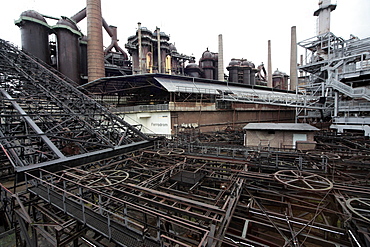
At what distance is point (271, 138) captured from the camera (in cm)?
1425

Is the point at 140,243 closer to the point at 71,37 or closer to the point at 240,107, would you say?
the point at 240,107

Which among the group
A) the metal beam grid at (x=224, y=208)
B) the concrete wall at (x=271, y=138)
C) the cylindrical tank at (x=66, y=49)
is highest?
the cylindrical tank at (x=66, y=49)

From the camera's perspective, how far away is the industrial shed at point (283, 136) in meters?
12.8

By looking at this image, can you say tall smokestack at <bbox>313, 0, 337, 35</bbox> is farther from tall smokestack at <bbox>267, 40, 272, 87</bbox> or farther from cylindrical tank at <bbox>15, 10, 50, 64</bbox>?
cylindrical tank at <bbox>15, 10, 50, 64</bbox>

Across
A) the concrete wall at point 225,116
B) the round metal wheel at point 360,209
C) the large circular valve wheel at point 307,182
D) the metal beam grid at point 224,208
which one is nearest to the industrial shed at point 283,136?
the metal beam grid at point 224,208

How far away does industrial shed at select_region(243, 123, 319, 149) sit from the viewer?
1276 centimetres

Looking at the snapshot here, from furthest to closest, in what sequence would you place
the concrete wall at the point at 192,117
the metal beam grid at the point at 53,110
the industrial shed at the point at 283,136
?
the concrete wall at the point at 192,117, the metal beam grid at the point at 53,110, the industrial shed at the point at 283,136

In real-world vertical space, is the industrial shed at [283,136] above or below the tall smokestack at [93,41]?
below

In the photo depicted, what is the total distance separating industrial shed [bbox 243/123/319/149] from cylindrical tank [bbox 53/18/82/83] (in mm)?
33403

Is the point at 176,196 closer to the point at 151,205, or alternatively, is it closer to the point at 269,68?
the point at 151,205

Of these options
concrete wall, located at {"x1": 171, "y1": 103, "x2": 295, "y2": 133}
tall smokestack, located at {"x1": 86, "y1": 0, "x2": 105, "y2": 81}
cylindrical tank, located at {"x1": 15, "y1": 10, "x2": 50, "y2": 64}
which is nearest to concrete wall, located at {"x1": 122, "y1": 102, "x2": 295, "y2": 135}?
concrete wall, located at {"x1": 171, "y1": 103, "x2": 295, "y2": 133}

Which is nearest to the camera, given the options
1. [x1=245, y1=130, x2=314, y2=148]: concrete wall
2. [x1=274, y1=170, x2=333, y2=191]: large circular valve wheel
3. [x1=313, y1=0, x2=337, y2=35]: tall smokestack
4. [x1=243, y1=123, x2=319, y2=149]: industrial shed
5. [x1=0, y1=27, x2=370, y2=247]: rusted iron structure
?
[x1=0, y1=27, x2=370, y2=247]: rusted iron structure

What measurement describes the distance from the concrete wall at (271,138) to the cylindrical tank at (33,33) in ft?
121

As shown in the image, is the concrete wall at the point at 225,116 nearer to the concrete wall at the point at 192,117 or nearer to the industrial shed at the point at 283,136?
the concrete wall at the point at 192,117
